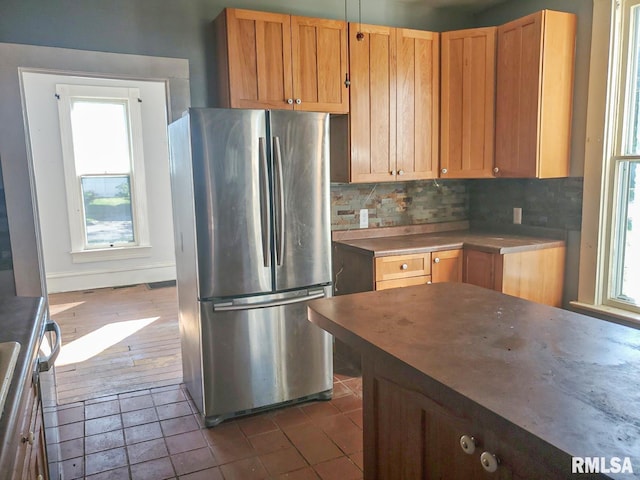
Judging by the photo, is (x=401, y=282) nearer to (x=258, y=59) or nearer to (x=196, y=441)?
(x=196, y=441)

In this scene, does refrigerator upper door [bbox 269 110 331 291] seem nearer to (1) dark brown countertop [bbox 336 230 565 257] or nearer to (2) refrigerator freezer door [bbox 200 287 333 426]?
(2) refrigerator freezer door [bbox 200 287 333 426]

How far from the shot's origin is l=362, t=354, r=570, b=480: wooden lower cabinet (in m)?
0.96

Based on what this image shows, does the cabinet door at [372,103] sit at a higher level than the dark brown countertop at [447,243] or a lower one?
higher

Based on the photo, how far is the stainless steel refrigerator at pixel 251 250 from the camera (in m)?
2.49

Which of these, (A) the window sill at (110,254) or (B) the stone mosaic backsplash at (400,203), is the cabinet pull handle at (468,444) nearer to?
(B) the stone mosaic backsplash at (400,203)

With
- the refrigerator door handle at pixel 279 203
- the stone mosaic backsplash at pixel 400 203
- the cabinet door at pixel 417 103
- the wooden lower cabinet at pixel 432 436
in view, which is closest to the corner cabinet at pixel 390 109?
the cabinet door at pixel 417 103

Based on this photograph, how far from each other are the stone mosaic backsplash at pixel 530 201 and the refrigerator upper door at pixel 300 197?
1651mm

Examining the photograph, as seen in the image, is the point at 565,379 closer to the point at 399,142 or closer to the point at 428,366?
the point at 428,366

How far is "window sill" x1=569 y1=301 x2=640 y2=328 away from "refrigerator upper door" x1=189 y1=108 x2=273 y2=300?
2059mm

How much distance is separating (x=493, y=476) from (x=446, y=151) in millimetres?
2754

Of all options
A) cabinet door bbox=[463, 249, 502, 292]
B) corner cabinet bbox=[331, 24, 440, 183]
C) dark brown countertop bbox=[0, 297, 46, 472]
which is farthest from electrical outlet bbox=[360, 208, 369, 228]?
dark brown countertop bbox=[0, 297, 46, 472]

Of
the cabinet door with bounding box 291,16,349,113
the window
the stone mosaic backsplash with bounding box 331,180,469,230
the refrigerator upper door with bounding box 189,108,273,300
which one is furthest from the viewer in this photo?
the stone mosaic backsplash with bounding box 331,180,469,230

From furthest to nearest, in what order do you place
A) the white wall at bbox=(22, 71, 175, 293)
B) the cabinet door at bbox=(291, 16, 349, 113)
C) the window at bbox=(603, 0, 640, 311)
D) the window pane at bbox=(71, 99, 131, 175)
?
1. the window pane at bbox=(71, 99, 131, 175)
2. the white wall at bbox=(22, 71, 175, 293)
3. the cabinet door at bbox=(291, 16, 349, 113)
4. the window at bbox=(603, 0, 640, 311)

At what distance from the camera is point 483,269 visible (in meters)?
3.18
